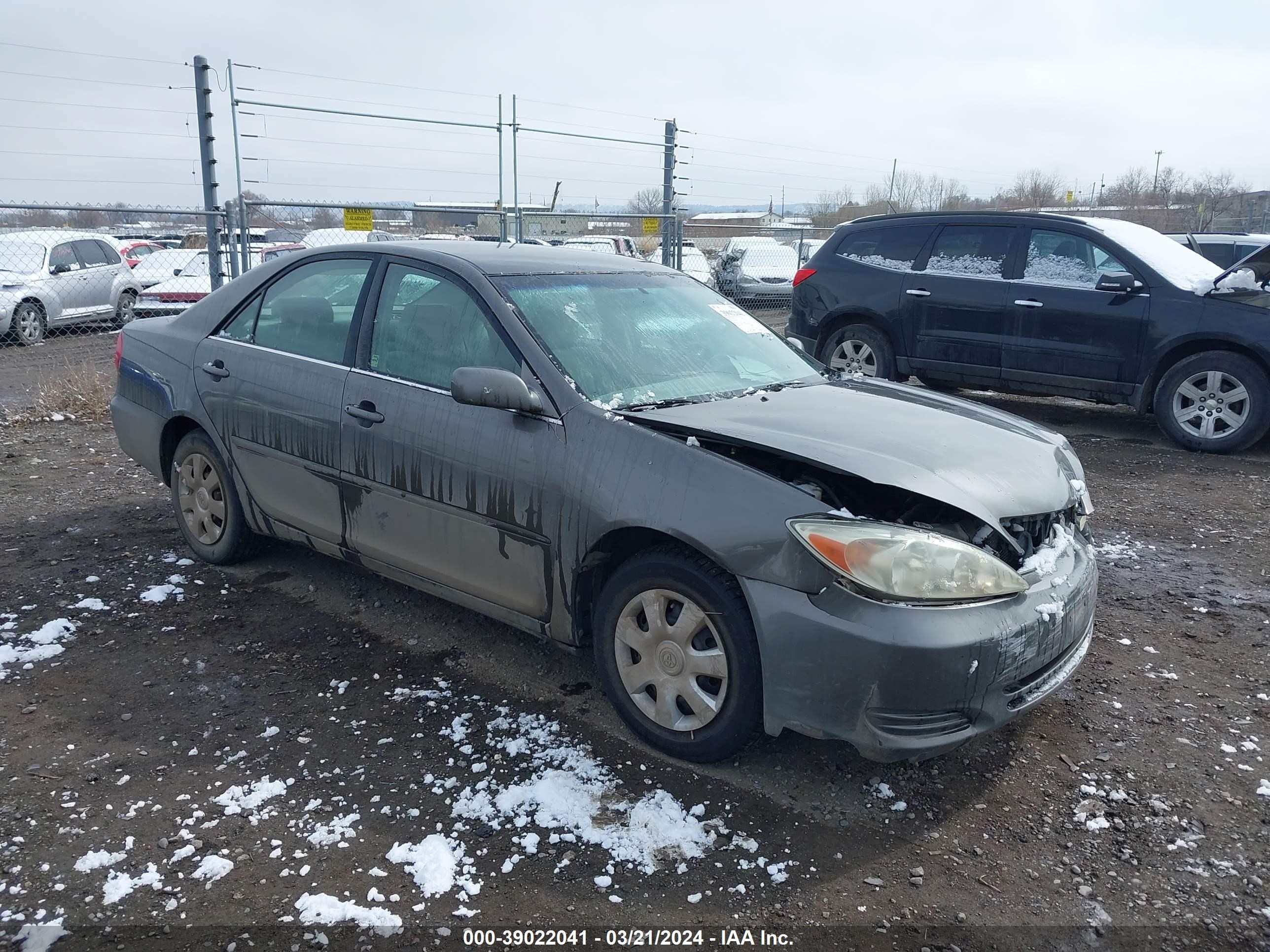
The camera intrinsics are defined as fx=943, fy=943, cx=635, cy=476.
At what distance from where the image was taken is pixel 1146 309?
7.49 metres

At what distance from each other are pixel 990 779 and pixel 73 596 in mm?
4148

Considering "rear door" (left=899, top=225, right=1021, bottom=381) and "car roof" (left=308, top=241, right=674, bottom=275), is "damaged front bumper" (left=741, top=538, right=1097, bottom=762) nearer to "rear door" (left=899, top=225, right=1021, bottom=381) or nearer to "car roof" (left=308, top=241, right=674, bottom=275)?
"car roof" (left=308, top=241, right=674, bottom=275)

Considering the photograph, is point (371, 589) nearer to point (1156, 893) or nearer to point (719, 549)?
point (719, 549)

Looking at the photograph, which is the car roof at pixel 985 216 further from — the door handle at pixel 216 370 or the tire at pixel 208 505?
the tire at pixel 208 505

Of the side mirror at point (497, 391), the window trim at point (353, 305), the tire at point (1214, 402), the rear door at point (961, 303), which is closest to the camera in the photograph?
the side mirror at point (497, 391)

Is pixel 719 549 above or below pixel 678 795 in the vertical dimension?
above

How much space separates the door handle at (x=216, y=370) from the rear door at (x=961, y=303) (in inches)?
243

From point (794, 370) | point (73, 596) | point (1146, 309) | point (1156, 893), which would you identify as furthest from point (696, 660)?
point (1146, 309)

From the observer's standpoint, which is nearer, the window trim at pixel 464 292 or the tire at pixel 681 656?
the tire at pixel 681 656

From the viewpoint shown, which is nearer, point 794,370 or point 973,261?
point 794,370

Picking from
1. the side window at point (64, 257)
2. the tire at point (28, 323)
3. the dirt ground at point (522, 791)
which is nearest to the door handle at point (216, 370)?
the dirt ground at point (522, 791)

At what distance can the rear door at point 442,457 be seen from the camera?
340 centimetres

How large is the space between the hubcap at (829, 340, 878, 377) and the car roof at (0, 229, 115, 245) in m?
12.5

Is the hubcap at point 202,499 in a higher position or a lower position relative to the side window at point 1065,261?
lower
